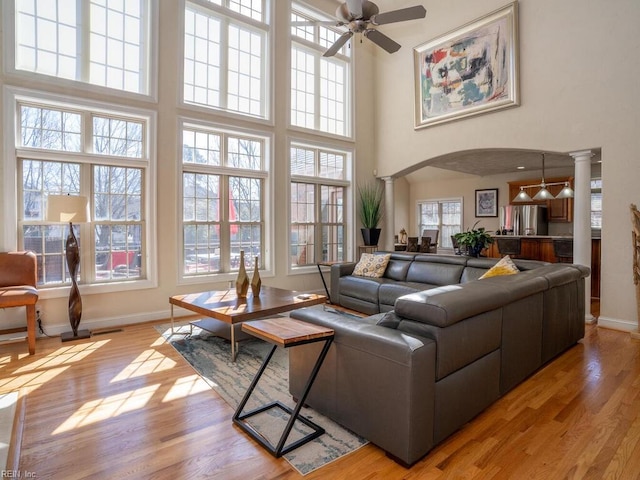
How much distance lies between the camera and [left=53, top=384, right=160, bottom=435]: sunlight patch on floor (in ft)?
7.48

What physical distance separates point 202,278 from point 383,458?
12.9ft

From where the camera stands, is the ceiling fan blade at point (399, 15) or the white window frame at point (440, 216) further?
the white window frame at point (440, 216)

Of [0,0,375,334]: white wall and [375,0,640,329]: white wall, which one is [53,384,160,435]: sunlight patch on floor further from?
[375,0,640,329]: white wall

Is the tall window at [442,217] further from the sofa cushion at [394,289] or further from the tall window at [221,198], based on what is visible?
the tall window at [221,198]

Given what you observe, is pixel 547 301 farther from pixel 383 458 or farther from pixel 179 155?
pixel 179 155

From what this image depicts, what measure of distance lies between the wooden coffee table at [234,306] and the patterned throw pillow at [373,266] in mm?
1657

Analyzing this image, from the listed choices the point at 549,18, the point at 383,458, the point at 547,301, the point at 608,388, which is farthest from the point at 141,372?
the point at 549,18

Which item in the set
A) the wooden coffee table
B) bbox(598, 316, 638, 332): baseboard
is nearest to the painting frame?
bbox(598, 316, 638, 332): baseboard

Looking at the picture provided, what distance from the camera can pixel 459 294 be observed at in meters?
2.14

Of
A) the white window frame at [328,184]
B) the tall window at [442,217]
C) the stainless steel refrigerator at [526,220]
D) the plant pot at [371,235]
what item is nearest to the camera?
the white window frame at [328,184]

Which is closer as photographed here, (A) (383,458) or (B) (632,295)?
(A) (383,458)

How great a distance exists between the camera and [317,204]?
21.9 ft

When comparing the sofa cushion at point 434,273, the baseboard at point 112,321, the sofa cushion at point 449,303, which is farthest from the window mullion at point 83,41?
the sofa cushion at point 434,273

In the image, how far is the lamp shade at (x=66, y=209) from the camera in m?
3.76
